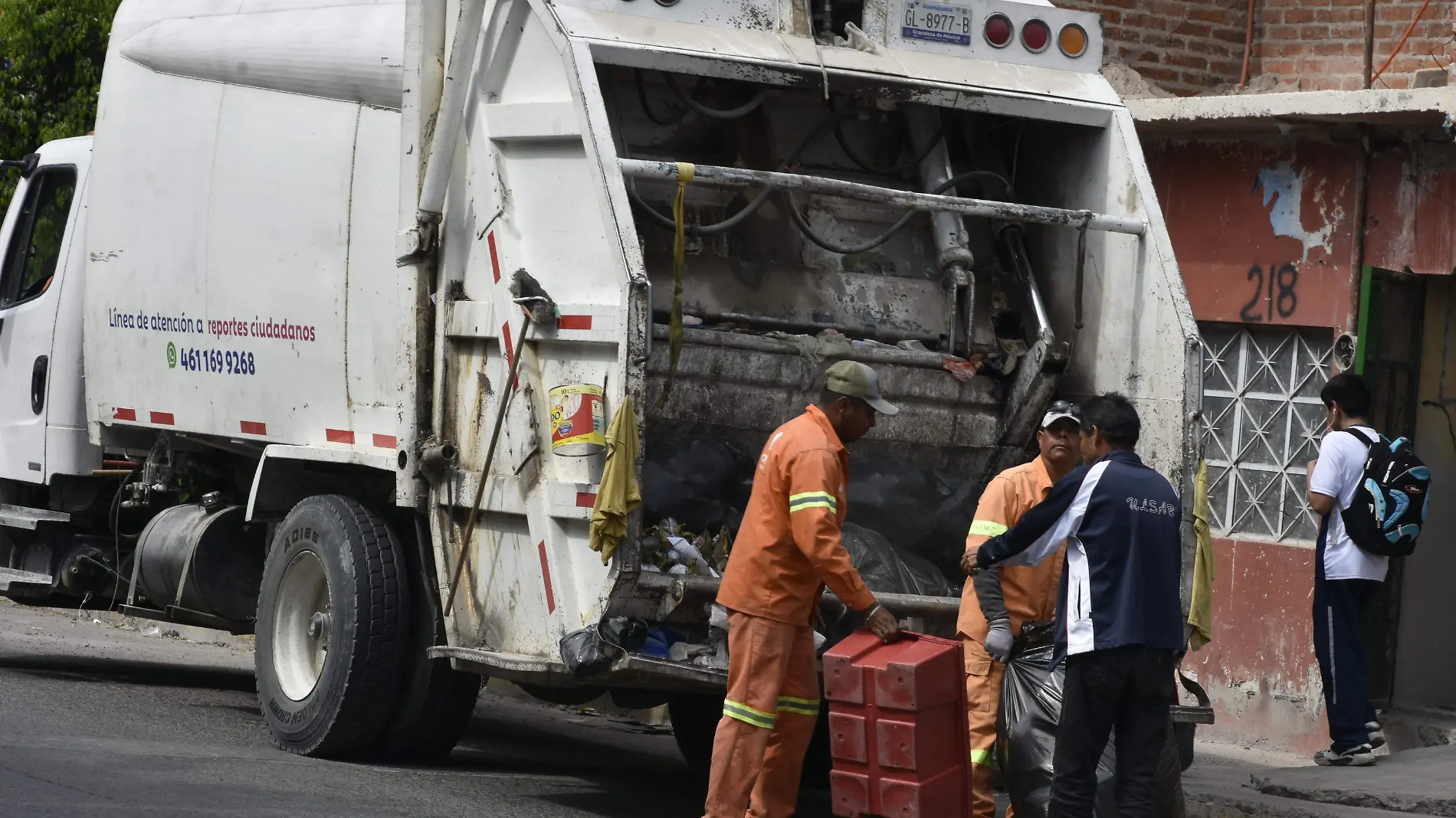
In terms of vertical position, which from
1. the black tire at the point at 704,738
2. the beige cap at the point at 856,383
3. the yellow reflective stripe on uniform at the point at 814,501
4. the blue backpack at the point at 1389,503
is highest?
the beige cap at the point at 856,383

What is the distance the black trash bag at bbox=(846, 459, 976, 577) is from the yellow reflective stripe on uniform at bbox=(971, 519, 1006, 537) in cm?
74

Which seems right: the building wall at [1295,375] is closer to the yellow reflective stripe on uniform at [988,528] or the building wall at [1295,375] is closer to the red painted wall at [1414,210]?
the red painted wall at [1414,210]

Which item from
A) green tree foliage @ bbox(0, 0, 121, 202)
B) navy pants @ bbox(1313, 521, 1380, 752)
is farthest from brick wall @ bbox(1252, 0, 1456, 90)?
green tree foliage @ bbox(0, 0, 121, 202)

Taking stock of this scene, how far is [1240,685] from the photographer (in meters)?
9.08

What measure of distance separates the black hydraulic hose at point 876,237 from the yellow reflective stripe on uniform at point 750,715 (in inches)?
78.0

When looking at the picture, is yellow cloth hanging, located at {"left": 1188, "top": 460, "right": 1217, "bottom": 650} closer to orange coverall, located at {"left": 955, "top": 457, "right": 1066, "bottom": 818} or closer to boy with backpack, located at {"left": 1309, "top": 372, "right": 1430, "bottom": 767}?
orange coverall, located at {"left": 955, "top": 457, "right": 1066, "bottom": 818}

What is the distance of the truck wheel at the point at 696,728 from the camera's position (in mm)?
7707

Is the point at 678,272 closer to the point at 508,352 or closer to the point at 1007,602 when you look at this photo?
the point at 508,352

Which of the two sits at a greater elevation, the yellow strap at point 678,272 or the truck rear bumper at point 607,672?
the yellow strap at point 678,272

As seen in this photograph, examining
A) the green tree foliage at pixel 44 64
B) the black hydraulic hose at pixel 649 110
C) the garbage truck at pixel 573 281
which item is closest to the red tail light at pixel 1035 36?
the garbage truck at pixel 573 281

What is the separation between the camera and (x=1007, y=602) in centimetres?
621

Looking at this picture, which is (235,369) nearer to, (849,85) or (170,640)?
(849,85)

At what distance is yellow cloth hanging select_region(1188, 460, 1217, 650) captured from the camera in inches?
246

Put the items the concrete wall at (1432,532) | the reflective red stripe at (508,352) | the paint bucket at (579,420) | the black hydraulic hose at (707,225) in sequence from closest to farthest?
the paint bucket at (579,420) < the reflective red stripe at (508,352) < the black hydraulic hose at (707,225) < the concrete wall at (1432,532)
